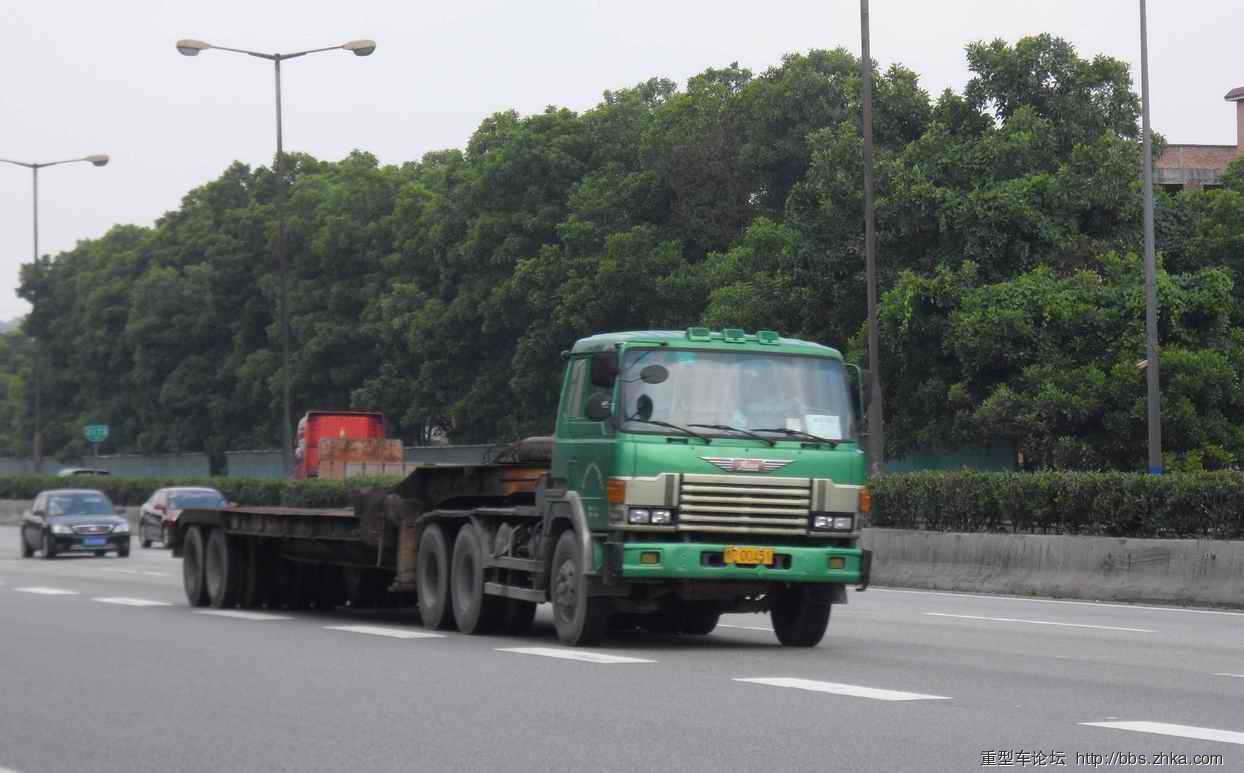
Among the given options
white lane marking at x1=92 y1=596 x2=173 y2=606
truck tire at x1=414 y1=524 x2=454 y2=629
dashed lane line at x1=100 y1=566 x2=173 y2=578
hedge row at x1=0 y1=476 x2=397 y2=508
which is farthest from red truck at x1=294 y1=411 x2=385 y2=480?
truck tire at x1=414 y1=524 x2=454 y2=629

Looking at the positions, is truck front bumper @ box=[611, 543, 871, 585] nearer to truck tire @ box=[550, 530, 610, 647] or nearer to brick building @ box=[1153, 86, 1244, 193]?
truck tire @ box=[550, 530, 610, 647]

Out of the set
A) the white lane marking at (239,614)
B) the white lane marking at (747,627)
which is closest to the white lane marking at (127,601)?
the white lane marking at (239,614)

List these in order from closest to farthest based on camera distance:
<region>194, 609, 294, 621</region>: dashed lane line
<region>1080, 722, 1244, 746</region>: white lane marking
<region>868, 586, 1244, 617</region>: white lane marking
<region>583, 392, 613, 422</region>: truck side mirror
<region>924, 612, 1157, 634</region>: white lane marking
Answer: <region>1080, 722, 1244, 746</region>: white lane marking, <region>583, 392, 613, 422</region>: truck side mirror, <region>924, 612, 1157, 634</region>: white lane marking, <region>194, 609, 294, 621</region>: dashed lane line, <region>868, 586, 1244, 617</region>: white lane marking

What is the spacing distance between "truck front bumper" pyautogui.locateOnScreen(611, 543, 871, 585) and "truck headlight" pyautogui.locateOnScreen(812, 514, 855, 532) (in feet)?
0.56

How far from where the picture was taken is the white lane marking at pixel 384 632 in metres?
18.2

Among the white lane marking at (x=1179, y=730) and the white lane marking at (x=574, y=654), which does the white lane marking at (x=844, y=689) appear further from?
the white lane marking at (x=574, y=654)

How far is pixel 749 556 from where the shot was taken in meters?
16.0

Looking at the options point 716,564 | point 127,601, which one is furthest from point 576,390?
point 127,601

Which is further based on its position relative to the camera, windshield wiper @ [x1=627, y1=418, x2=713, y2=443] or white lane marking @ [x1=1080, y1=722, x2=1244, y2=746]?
windshield wiper @ [x1=627, y1=418, x2=713, y2=443]

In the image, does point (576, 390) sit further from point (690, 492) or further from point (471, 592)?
point (471, 592)

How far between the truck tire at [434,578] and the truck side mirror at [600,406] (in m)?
3.25

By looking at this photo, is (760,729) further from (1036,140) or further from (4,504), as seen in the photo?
(4,504)

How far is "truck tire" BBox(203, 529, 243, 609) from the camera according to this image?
23.1m

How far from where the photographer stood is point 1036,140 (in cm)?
4762
